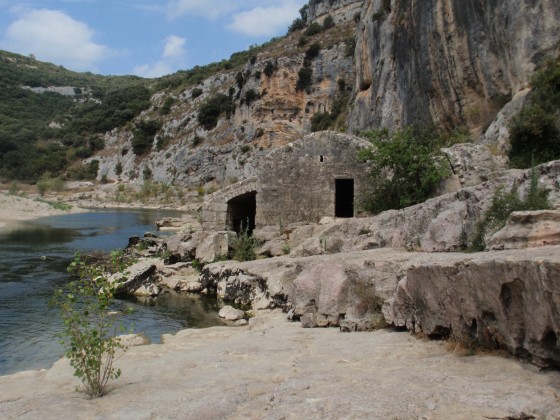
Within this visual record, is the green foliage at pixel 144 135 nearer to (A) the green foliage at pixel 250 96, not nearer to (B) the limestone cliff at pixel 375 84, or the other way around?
(B) the limestone cliff at pixel 375 84

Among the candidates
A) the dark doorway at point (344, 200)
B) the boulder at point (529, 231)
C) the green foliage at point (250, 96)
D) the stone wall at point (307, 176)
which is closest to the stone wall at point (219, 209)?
the stone wall at point (307, 176)

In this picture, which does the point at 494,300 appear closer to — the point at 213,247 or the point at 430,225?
the point at 430,225

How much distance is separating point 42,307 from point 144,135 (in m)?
70.0

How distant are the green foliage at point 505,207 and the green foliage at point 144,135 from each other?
246 ft

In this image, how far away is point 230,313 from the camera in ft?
38.6

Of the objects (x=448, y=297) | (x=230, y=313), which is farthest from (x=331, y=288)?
(x=230, y=313)

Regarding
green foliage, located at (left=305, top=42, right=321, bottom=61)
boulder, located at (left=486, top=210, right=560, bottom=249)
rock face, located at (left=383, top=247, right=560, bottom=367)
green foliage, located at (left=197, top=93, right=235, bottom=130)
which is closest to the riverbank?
green foliage, located at (left=197, top=93, right=235, bottom=130)

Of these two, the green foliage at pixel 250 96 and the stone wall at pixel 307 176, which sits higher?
the green foliage at pixel 250 96

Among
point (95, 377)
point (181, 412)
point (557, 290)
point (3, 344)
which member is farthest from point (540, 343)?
point (3, 344)

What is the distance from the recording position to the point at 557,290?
13.4 feet

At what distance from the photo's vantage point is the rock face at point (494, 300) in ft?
14.3

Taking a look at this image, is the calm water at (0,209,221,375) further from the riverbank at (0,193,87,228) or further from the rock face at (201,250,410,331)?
the riverbank at (0,193,87,228)

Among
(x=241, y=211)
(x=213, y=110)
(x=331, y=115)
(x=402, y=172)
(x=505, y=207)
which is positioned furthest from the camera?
(x=213, y=110)

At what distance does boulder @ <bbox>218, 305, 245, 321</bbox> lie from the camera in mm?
11617
